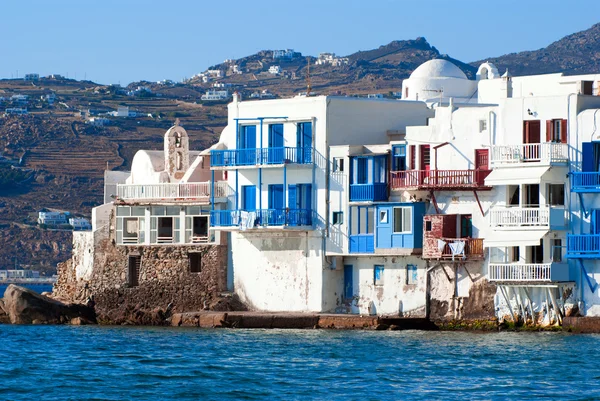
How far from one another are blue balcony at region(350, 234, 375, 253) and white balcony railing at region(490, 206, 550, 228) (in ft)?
18.2

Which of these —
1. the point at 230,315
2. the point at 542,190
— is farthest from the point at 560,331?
the point at 230,315

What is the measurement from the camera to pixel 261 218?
6272cm

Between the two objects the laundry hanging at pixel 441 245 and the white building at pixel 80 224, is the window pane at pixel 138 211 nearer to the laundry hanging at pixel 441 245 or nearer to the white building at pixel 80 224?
the laundry hanging at pixel 441 245

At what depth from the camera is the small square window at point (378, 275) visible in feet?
Result: 201

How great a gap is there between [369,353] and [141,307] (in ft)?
55.9

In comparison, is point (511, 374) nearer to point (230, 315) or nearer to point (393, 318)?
point (393, 318)

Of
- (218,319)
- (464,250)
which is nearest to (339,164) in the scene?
(464,250)

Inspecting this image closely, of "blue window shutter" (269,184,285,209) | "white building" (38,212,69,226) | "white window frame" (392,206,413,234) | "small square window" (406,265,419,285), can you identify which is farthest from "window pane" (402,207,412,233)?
"white building" (38,212,69,226)

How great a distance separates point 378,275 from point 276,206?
4807mm

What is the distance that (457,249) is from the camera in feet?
190

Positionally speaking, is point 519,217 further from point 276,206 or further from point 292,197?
point 276,206

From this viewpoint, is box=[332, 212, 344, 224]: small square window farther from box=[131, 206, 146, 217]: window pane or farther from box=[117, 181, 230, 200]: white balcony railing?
box=[131, 206, 146, 217]: window pane

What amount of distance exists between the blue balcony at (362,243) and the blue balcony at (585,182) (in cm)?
862

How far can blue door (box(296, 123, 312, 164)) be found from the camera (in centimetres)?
6225
